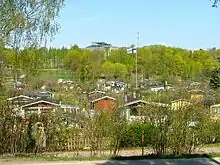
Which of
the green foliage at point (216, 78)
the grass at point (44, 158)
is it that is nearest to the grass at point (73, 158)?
the grass at point (44, 158)

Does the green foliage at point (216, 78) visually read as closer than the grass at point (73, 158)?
No

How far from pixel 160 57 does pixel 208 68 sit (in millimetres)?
8418

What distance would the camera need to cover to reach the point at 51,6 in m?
13.5

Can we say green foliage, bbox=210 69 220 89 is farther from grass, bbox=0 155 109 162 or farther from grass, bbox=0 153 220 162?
grass, bbox=0 155 109 162

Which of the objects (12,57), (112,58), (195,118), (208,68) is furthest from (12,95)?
(112,58)

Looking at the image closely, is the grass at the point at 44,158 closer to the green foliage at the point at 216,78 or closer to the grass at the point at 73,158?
the grass at the point at 73,158

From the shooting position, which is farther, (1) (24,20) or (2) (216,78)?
(2) (216,78)

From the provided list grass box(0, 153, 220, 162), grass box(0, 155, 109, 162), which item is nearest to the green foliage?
grass box(0, 153, 220, 162)

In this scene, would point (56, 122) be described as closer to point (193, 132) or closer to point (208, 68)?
point (193, 132)

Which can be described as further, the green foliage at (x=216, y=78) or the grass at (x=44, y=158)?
the green foliage at (x=216, y=78)

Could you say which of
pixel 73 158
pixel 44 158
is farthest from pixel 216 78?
pixel 44 158

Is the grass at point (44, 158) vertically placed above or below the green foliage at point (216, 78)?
below

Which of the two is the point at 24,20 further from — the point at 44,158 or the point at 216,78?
the point at 216,78

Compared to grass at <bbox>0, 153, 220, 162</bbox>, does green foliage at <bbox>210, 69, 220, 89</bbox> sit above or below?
above
